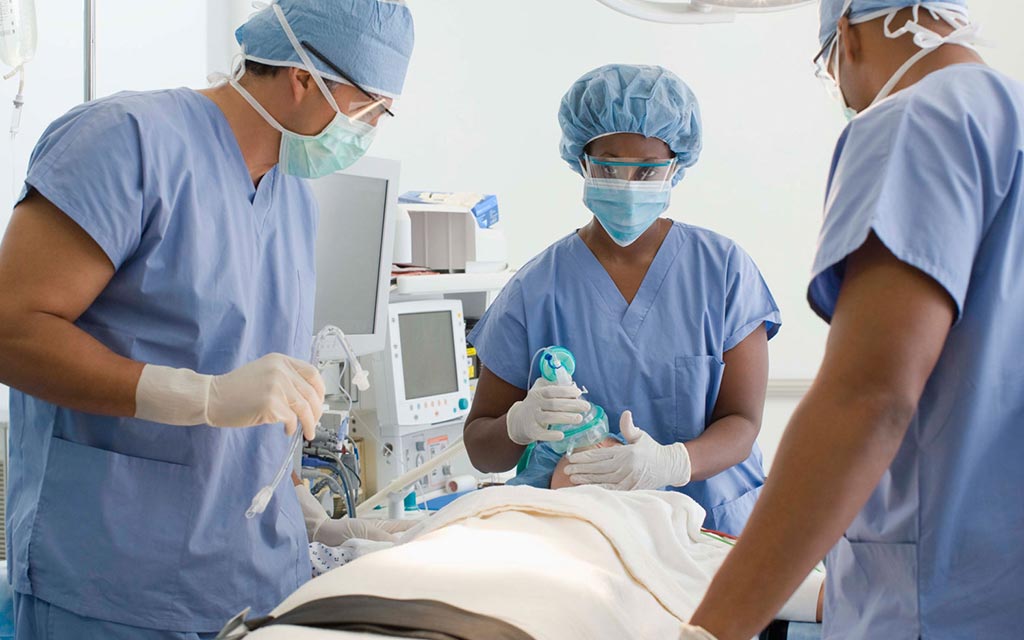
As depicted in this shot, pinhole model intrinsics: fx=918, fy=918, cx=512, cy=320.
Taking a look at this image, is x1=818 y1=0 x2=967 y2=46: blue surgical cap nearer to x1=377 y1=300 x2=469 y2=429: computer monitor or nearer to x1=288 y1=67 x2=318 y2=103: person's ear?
x1=288 y1=67 x2=318 y2=103: person's ear

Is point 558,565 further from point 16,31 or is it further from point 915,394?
point 16,31

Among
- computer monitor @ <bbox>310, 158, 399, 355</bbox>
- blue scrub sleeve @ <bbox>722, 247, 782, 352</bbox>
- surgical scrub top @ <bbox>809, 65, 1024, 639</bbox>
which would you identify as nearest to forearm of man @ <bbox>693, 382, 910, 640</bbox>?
surgical scrub top @ <bbox>809, 65, 1024, 639</bbox>

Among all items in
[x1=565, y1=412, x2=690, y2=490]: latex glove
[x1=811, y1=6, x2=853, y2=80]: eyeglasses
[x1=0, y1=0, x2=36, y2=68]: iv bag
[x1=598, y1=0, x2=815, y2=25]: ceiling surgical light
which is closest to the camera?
[x1=811, y1=6, x2=853, y2=80]: eyeglasses

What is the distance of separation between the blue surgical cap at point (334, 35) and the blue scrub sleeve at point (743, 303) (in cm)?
81

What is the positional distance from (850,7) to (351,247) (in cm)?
153

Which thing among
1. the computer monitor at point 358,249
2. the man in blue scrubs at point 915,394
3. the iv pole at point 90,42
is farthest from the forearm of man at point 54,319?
the iv pole at point 90,42

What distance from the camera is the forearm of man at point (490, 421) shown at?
A: 6.15 feet

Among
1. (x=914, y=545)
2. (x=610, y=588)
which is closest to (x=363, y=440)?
(x=610, y=588)

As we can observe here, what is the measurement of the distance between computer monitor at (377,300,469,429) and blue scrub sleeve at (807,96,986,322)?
1.70 meters

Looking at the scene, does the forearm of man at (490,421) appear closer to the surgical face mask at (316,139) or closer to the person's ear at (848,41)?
the surgical face mask at (316,139)

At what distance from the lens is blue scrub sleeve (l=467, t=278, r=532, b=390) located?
6.17 feet

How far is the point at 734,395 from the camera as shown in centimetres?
183

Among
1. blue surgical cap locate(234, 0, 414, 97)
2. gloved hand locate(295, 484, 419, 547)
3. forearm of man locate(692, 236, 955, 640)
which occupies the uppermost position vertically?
blue surgical cap locate(234, 0, 414, 97)

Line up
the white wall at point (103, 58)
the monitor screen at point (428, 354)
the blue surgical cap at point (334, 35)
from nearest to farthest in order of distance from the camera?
the blue surgical cap at point (334, 35) → the white wall at point (103, 58) → the monitor screen at point (428, 354)
